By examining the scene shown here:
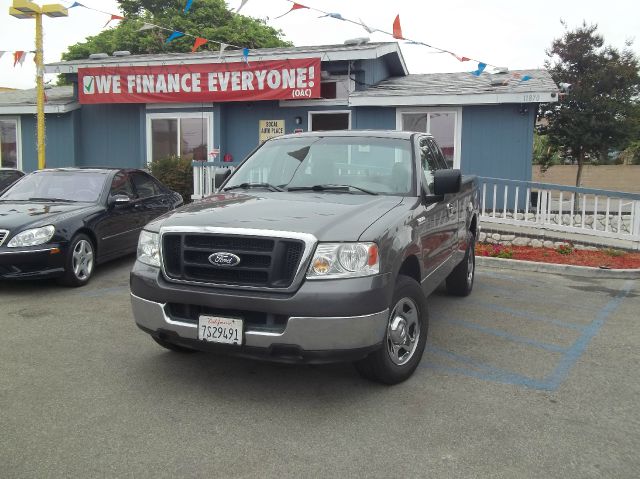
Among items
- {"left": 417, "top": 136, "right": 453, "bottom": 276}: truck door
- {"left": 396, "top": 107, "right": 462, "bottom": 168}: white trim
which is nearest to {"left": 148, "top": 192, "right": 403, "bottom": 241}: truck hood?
{"left": 417, "top": 136, "right": 453, "bottom": 276}: truck door

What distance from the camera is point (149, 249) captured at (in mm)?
4172

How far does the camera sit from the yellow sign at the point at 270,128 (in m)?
15.2

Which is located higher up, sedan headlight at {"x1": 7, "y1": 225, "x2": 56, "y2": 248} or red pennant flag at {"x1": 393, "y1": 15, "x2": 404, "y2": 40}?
red pennant flag at {"x1": 393, "y1": 15, "x2": 404, "y2": 40}

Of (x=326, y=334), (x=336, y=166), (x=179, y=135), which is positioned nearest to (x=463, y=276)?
(x=336, y=166)

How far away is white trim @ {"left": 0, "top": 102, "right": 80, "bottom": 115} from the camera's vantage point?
16266 millimetres

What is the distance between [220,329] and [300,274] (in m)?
0.62

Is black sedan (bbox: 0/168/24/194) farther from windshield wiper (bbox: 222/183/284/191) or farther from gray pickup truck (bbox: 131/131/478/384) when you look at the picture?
gray pickup truck (bbox: 131/131/478/384)

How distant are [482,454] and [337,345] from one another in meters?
1.02

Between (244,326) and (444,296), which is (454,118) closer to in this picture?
(444,296)

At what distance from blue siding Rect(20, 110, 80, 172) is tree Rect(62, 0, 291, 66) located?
14.2m

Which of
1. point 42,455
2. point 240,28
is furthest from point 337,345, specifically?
point 240,28

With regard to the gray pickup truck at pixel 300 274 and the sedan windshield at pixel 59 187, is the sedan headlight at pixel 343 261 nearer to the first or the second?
the gray pickup truck at pixel 300 274

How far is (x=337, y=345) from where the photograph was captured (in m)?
3.62

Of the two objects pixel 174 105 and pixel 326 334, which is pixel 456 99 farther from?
pixel 326 334
